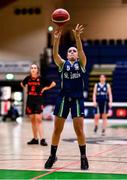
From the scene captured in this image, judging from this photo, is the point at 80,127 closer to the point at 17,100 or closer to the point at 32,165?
the point at 32,165

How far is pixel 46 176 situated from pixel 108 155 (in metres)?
3.00

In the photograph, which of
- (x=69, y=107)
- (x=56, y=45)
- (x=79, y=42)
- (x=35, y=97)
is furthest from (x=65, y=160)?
(x=35, y=97)

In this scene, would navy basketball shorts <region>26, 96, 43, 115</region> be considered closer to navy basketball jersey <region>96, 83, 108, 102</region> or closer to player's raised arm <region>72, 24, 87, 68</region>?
navy basketball jersey <region>96, 83, 108, 102</region>

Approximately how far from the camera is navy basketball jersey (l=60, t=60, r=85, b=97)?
347 inches

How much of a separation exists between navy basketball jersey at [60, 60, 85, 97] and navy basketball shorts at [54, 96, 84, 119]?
0.09 m

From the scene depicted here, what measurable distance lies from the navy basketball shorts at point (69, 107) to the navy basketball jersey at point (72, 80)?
9 centimetres

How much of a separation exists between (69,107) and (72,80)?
1.51 ft

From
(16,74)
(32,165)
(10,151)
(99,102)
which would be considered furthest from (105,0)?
(32,165)

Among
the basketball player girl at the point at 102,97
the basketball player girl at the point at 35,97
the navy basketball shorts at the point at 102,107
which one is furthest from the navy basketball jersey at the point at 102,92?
the basketball player girl at the point at 35,97

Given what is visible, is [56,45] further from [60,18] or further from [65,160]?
[65,160]

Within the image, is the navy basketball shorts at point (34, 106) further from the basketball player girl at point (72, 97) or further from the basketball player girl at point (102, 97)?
the basketball player girl at point (72, 97)

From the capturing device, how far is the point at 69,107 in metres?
8.91

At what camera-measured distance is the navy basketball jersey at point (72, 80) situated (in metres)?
8.82

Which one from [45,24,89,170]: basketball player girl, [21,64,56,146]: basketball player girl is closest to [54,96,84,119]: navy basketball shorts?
[45,24,89,170]: basketball player girl
